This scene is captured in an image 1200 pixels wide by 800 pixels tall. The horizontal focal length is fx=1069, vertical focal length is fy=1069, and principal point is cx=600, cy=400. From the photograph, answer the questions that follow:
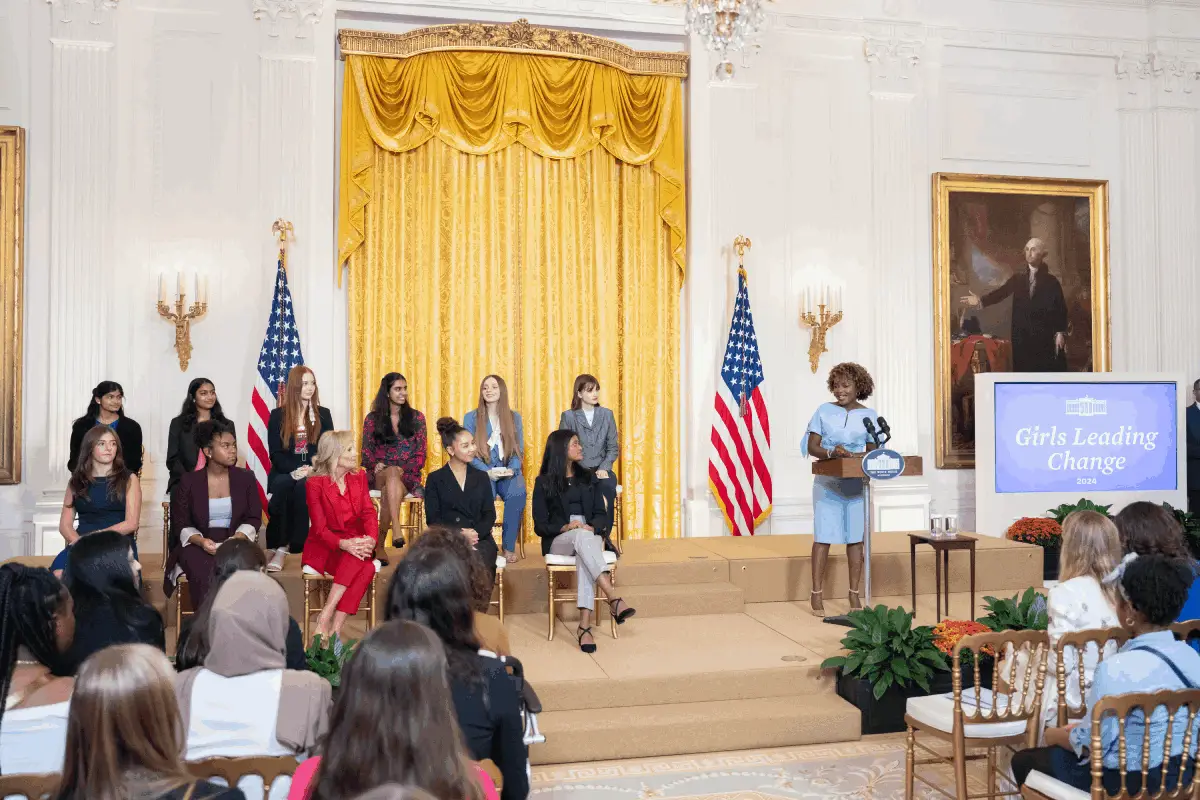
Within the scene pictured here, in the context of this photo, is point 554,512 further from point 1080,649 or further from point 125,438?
point 1080,649

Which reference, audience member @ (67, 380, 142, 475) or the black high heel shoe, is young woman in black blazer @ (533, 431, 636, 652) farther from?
audience member @ (67, 380, 142, 475)

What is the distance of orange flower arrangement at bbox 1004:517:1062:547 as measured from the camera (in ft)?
30.3

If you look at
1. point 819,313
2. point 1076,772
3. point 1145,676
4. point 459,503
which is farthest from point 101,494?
point 819,313

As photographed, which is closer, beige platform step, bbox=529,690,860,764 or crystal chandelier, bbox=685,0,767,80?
beige platform step, bbox=529,690,860,764

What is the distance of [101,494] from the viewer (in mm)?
6461

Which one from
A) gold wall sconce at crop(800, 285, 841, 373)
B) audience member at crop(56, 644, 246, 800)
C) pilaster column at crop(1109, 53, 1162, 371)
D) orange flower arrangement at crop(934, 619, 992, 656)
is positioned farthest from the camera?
pilaster column at crop(1109, 53, 1162, 371)

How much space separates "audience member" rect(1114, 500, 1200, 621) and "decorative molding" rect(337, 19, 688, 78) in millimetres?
6743

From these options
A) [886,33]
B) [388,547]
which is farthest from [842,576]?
[886,33]

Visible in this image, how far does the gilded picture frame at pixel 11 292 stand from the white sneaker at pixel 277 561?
2.65m

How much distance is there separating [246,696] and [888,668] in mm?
Answer: 3876

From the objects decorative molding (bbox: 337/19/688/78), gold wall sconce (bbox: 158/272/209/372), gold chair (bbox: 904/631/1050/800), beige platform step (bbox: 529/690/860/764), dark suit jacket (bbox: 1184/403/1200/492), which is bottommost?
beige platform step (bbox: 529/690/860/764)

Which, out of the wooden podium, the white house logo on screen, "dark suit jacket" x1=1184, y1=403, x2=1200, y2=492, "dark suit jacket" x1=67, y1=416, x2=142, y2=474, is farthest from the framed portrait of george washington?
"dark suit jacket" x1=67, y1=416, x2=142, y2=474

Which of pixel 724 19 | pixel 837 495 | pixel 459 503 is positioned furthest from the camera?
pixel 837 495

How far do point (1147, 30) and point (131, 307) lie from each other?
10.3m
